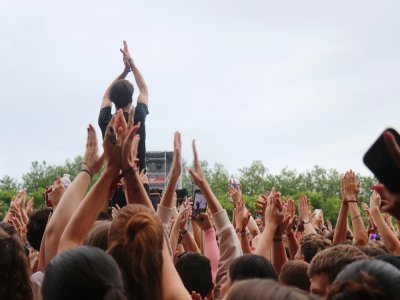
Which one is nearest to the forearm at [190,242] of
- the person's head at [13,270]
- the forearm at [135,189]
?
the forearm at [135,189]

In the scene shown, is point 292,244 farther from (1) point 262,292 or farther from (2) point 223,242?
(1) point 262,292

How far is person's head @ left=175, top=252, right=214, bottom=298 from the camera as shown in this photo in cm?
441

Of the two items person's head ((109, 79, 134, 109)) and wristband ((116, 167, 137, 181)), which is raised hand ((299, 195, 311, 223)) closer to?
person's head ((109, 79, 134, 109))

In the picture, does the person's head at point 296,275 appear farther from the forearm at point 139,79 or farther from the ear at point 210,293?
the forearm at point 139,79

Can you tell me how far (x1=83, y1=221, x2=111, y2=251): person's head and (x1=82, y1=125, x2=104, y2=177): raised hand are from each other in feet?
1.99

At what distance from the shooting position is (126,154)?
137 inches

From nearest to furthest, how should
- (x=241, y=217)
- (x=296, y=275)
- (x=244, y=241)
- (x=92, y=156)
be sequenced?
(x=92, y=156) < (x=296, y=275) < (x=244, y=241) < (x=241, y=217)

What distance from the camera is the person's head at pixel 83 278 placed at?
229cm

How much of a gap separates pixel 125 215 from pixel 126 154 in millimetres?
724

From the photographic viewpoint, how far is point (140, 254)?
2.69 m

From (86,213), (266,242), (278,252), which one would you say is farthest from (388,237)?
(86,213)

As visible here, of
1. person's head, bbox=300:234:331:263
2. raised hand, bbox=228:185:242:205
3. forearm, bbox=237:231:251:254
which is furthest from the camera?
raised hand, bbox=228:185:242:205

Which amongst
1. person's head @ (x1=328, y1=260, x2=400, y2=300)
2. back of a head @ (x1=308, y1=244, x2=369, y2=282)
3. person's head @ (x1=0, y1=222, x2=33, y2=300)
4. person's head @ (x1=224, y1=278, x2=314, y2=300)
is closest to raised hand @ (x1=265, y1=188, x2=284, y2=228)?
back of a head @ (x1=308, y1=244, x2=369, y2=282)

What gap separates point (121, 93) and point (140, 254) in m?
3.72
